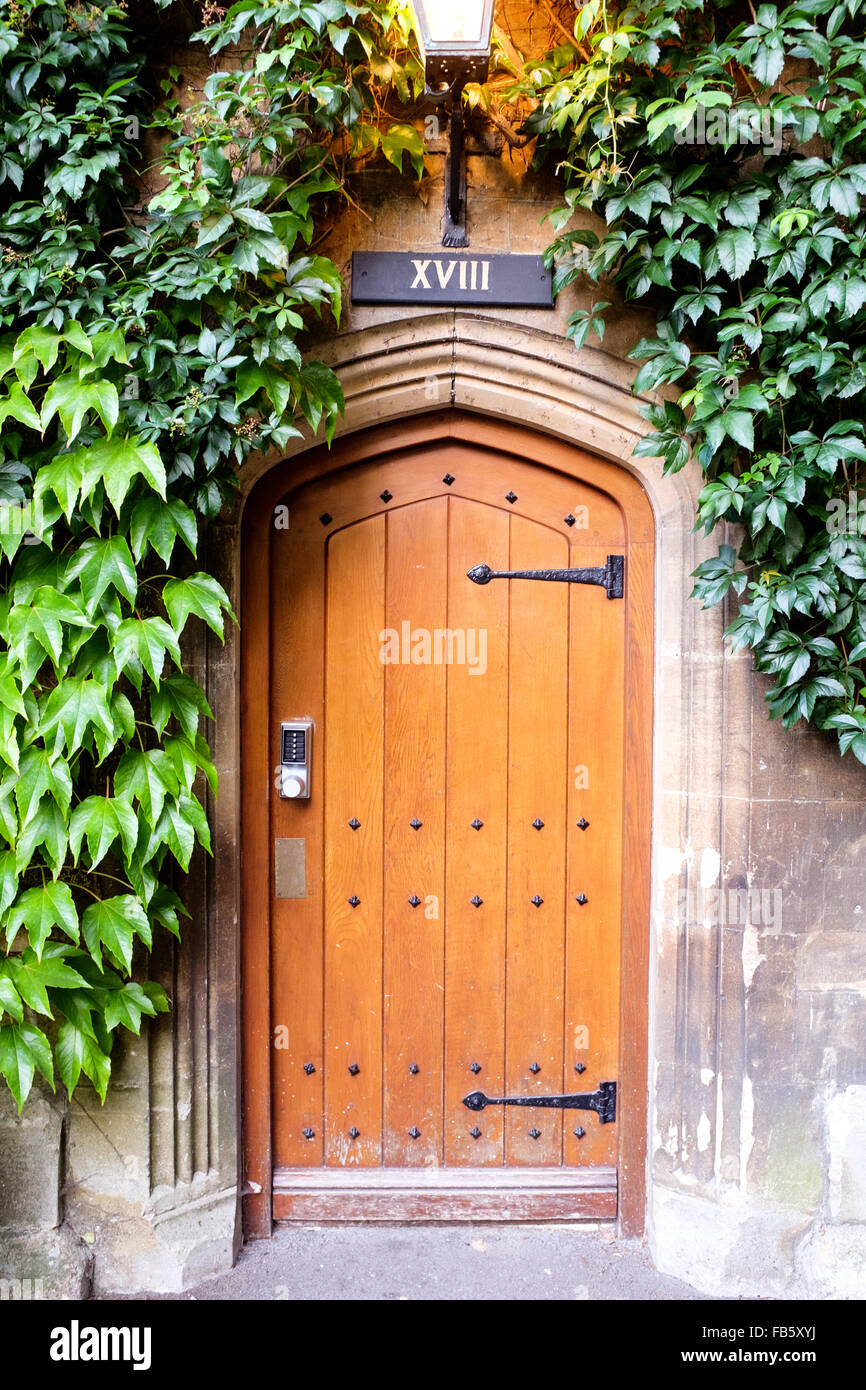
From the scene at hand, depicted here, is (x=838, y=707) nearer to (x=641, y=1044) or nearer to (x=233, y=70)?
(x=641, y=1044)

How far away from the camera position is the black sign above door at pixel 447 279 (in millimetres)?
2344

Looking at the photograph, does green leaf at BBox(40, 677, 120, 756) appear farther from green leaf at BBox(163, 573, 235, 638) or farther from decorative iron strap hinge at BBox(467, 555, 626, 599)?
decorative iron strap hinge at BBox(467, 555, 626, 599)

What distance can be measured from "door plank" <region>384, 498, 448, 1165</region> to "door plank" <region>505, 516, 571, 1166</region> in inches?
8.2

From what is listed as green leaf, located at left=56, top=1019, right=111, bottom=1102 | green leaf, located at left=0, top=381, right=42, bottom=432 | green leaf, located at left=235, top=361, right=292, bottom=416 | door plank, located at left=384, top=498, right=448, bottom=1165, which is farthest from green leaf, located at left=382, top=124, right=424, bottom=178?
green leaf, located at left=56, top=1019, right=111, bottom=1102

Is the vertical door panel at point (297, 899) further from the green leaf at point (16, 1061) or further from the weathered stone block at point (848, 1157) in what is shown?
the weathered stone block at point (848, 1157)

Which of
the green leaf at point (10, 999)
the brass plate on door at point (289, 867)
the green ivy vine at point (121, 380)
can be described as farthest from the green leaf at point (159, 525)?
the green leaf at point (10, 999)

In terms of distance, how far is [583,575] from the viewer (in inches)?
100

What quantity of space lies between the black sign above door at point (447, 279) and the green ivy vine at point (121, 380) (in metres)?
0.18

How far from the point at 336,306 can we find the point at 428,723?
1.13 metres

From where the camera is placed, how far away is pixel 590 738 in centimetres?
258

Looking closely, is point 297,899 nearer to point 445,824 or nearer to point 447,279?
point 445,824

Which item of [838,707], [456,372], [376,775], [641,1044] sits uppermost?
[456,372]

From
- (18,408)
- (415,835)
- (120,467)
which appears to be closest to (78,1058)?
(415,835)

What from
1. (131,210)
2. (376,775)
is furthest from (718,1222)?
(131,210)
